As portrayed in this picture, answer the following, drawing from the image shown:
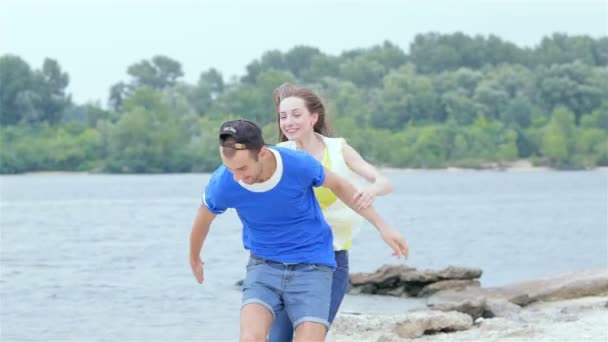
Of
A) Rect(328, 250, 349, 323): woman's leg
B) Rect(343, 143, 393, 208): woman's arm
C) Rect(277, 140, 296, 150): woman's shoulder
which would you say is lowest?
Rect(328, 250, 349, 323): woman's leg

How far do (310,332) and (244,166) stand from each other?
904 millimetres

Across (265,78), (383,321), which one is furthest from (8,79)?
(383,321)

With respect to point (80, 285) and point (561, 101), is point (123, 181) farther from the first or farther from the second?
point (80, 285)

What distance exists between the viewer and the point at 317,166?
6270 mm

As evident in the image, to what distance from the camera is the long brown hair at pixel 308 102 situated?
6875mm

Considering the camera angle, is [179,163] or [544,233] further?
[179,163]

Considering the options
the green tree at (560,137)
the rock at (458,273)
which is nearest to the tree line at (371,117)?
the green tree at (560,137)

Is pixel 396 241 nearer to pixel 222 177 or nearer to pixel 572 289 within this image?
pixel 222 177

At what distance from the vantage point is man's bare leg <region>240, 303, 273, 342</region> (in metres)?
6.21

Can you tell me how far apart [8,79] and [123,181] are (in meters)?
14.9

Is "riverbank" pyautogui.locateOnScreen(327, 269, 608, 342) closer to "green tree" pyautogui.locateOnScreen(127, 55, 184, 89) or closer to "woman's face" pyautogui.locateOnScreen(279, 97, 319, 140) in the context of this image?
"woman's face" pyautogui.locateOnScreen(279, 97, 319, 140)

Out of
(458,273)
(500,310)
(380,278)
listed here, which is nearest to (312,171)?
(500,310)

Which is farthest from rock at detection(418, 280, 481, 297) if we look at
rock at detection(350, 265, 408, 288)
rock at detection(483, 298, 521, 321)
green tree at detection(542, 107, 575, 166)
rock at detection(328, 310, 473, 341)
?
green tree at detection(542, 107, 575, 166)

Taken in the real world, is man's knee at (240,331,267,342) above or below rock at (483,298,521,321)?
above
